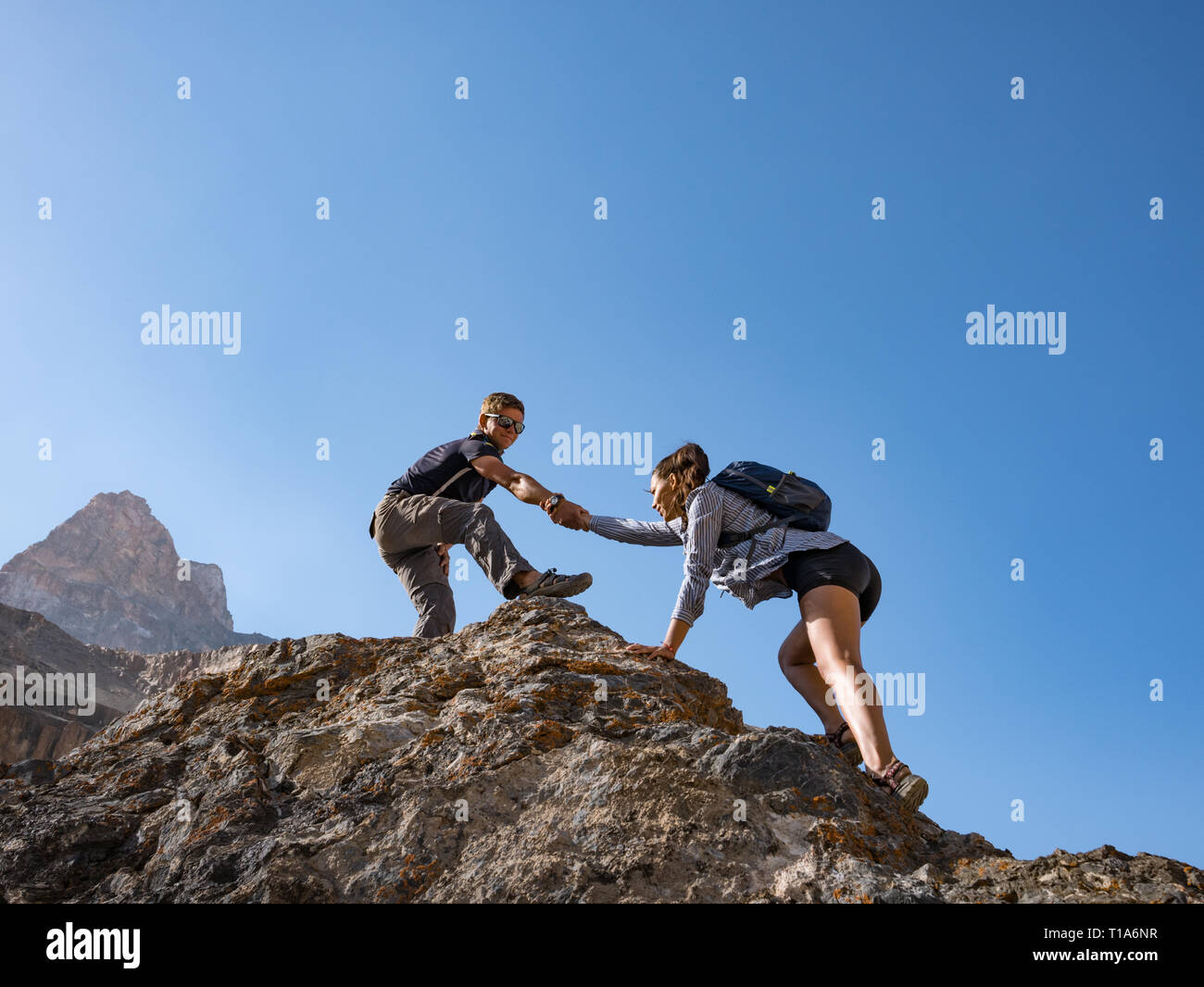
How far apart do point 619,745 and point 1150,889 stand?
221cm

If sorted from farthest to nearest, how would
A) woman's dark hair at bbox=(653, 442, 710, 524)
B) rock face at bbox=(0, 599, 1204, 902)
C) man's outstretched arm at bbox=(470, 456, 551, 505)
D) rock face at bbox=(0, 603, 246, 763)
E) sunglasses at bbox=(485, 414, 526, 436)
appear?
1. rock face at bbox=(0, 603, 246, 763)
2. sunglasses at bbox=(485, 414, 526, 436)
3. man's outstretched arm at bbox=(470, 456, 551, 505)
4. woman's dark hair at bbox=(653, 442, 710, 524)
5. rock face at bbox=(0, 599, 1204, 902)

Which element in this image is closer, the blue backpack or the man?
the blue backpack

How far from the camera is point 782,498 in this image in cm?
541

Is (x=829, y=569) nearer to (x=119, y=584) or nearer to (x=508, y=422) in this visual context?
(x=508, y=422)

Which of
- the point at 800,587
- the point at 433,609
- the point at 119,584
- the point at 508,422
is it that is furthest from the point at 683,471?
the point at 119,584

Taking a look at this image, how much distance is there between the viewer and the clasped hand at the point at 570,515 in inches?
288

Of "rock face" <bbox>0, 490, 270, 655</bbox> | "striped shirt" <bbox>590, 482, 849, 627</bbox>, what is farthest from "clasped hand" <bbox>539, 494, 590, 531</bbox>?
"rock face" <bbox>0, 490, 270, 655</bbox>

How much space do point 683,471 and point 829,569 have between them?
4.18 ft

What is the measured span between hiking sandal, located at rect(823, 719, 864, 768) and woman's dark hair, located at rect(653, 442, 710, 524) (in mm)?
1676

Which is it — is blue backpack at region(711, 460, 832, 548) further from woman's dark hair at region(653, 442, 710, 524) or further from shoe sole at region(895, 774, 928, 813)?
shoe sole at region(895, 774, 928, 813)

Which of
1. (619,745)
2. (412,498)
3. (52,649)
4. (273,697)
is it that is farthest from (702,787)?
(52,649)

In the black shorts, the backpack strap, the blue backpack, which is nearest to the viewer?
the black shorts

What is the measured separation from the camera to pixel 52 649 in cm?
2666

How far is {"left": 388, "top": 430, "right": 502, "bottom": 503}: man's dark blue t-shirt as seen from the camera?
310 inches
